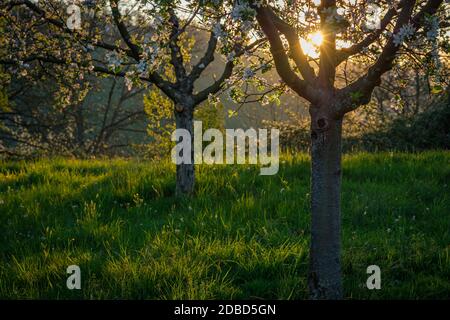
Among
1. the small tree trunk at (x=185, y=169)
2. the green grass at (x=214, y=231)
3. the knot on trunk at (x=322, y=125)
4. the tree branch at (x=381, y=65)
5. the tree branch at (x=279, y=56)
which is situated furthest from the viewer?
the small tree trunk at (x=185, y=169)

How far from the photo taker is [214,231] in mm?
6434

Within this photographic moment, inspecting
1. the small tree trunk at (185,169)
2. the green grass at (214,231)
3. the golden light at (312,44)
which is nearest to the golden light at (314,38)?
the golden light at (312,44)

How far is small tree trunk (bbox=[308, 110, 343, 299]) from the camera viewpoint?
14.6ft

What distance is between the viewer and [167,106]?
584 inches

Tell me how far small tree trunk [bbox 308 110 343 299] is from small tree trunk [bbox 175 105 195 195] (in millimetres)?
4004

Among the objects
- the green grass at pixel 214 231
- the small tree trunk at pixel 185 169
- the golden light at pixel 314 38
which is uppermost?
the golden light at pixel 314 38

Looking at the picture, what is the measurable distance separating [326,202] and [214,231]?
2322 millimetres

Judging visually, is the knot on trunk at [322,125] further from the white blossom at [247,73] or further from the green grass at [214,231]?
the green grass at [214,231]

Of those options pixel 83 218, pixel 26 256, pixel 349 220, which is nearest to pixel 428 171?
pixel 349 220

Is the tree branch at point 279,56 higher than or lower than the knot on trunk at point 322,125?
higher

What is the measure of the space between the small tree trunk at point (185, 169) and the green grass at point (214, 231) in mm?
258

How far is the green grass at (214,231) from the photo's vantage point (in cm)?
507

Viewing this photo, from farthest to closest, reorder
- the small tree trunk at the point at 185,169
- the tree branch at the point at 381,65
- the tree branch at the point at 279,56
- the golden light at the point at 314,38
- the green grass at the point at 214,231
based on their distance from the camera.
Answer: the small tree trunk at the point at 185,169
the green grass at the point at 214,231
the golden light at the point at 314,38
the tree branch at the point at 279,56
the tree branch at the point at 381,65
